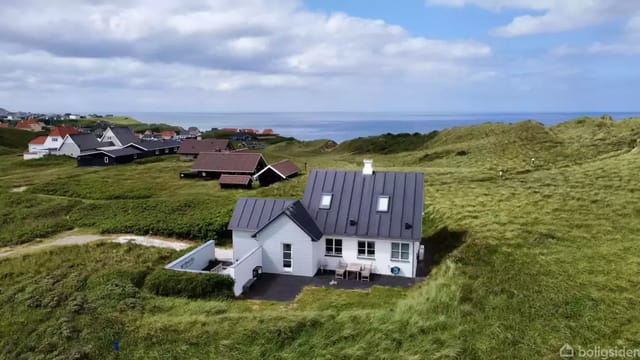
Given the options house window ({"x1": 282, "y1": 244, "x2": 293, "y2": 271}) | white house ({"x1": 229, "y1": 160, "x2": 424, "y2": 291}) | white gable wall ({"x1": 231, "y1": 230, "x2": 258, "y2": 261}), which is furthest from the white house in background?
house window ({"x1": 282, "y1": 244, "x2": 293, "y2": 271})

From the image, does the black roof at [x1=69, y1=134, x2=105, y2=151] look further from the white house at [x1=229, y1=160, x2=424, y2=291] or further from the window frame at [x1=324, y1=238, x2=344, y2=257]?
the window frame at [x1=324, y1=238, x2=344, y2=257]

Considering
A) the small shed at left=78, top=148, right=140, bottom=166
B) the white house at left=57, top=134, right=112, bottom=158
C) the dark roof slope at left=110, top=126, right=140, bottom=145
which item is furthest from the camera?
the dark roof slope at left=110, top=126, right=140, bottom=145

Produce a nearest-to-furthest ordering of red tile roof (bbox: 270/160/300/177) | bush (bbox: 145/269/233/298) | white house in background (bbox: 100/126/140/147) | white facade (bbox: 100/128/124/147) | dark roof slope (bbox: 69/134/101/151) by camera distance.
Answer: bush (bbox: 145/269/233/298)
red tile roof (bbox: 270/160/300/177)
dark roof slope (bbox: 69/134/101/151)
white facade (bbox: 100/128/124/147)
white house in background (bbox: 100/126/140/147)

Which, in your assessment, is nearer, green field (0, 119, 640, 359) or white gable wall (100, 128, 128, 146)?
green field (0, 119, 640, 359)

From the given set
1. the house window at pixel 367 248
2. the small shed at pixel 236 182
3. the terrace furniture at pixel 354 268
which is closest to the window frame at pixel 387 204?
the house window at pixel 367 248

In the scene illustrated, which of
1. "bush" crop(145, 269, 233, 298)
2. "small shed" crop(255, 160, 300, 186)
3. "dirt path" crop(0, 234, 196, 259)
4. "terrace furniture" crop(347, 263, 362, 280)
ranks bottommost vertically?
"dirt path" crop(0, 234, 196, 259)

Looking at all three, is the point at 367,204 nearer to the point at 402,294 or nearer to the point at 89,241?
the point at 402,294

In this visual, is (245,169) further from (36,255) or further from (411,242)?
(411,242)

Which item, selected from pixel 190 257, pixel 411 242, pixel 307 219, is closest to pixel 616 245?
pixel 411 242
